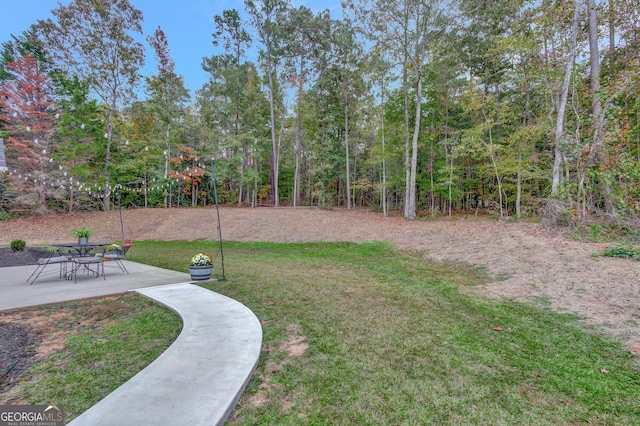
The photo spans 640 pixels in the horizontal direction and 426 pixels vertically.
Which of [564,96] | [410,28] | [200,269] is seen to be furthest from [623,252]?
[410,28]

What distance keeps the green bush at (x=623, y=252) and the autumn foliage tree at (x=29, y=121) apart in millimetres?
19744

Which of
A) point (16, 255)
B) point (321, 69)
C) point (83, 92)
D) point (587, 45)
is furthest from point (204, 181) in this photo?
point (587, 45)

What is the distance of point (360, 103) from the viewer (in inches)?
635

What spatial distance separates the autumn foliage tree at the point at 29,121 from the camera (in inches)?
491

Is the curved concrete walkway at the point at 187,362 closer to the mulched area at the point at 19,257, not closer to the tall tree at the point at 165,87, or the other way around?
the mulched area at the point at 19,257

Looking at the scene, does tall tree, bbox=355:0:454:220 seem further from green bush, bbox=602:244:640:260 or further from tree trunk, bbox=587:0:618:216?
green bush, bbox=602:244:640:260

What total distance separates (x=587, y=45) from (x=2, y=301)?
49.8ft

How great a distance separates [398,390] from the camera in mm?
1966

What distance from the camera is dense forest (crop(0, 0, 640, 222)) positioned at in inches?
315

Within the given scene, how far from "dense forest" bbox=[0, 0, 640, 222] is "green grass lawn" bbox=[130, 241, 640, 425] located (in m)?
Answer: 5.50

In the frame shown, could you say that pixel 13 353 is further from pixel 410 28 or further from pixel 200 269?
pixel 410 28

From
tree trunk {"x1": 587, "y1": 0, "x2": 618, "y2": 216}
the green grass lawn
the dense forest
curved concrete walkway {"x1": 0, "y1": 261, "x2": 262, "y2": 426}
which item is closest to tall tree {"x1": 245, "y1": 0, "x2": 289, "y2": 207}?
the dense forest

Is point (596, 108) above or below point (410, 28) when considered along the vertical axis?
below

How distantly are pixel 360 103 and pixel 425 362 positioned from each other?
52.3 feet
